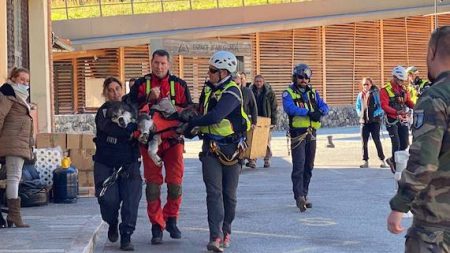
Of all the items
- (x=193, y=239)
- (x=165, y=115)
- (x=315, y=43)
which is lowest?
(x=193, y=239)

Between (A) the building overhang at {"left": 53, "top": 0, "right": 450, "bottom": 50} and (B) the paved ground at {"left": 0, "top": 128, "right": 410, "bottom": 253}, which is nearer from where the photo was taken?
(B) the paved ground at {"left": 0, "top": 128, "right": 410, "bottom": 253}

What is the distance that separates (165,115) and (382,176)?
8.42m

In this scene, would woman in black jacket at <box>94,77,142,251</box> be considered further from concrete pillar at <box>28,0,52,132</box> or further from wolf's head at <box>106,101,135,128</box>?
concrete pillar at <box>28,0,52,132</box>

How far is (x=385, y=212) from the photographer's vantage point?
12.0 m

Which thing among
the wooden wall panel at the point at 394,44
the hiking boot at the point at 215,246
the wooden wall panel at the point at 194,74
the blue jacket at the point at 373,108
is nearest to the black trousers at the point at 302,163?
the hiking boot at the point at 215,246

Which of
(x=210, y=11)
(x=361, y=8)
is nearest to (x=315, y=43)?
(x=361, y=8)

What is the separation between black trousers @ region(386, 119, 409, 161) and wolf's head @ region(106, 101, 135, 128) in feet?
27.0

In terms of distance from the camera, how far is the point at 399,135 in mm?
16641

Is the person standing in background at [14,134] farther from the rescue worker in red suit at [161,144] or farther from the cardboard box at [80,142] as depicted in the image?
the cardboard box at [80,142]

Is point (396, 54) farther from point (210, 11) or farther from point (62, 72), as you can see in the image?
point (62, 72)

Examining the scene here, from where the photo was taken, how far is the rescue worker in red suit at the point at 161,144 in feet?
31.5

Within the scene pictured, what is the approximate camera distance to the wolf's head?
9.22m

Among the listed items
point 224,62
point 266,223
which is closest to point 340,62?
point 266,223

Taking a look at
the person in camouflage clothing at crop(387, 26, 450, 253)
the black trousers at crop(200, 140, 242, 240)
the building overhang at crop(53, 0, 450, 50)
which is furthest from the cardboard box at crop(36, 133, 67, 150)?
the building overhang at crop(53, 0, 450, 50)
